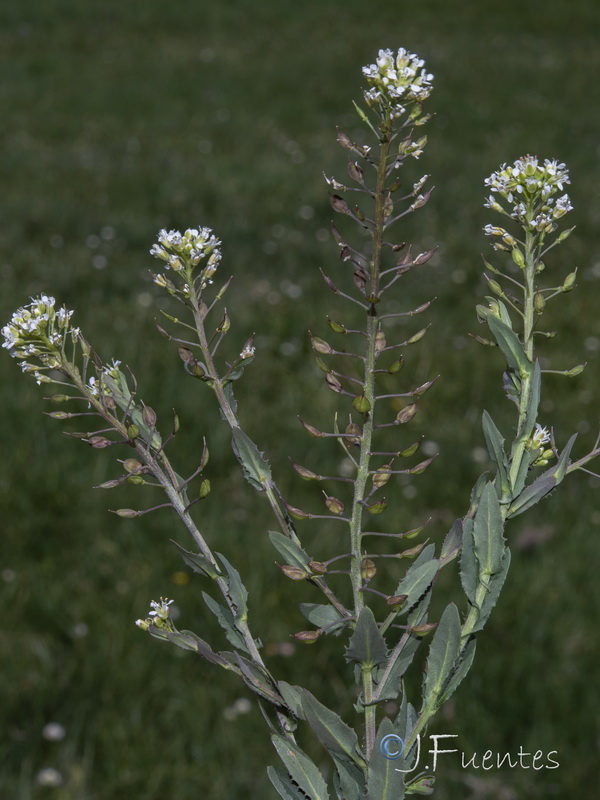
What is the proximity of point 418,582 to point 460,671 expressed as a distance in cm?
10

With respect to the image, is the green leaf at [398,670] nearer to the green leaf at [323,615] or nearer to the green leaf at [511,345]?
the green leaf at [323,615]

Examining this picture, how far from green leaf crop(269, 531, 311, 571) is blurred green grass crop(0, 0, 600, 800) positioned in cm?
202

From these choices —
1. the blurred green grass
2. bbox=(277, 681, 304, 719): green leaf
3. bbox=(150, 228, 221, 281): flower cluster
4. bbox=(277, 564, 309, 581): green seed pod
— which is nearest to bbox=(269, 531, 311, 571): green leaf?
bbox=(277, 564, 309, 581): green seed pod

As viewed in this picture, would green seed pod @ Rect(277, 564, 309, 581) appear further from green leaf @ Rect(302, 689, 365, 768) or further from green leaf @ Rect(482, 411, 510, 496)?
green leaf @ Rect(482, 411, 510, 496)

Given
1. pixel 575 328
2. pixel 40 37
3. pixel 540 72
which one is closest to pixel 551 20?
pixel 540 72

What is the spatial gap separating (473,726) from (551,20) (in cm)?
1711

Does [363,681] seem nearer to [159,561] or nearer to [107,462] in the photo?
[159,561]

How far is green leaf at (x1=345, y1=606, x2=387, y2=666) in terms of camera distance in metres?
0.82

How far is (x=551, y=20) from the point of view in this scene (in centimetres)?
1727

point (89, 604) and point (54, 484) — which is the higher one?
point (54, 484)

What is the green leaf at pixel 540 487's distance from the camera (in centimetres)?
89

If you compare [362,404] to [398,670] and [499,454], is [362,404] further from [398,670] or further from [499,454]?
[398,670]

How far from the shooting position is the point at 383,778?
31.6 inches

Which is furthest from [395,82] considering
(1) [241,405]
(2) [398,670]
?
(1) [241,405]
